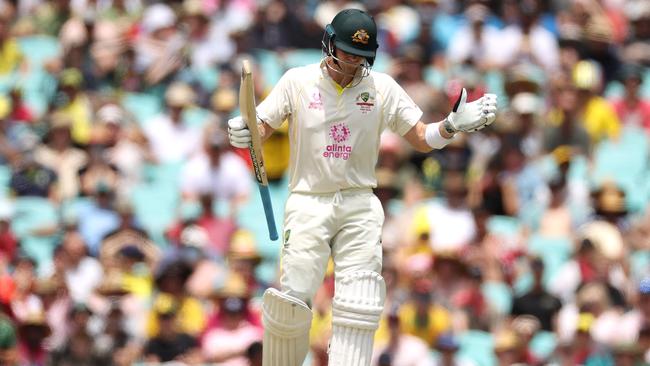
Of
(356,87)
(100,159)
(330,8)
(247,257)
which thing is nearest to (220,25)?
(330,8)

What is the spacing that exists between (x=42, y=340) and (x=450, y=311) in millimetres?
4099

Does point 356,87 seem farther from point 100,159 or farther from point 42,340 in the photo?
point 100,159

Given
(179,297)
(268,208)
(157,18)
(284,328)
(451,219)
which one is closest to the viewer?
(284,328)

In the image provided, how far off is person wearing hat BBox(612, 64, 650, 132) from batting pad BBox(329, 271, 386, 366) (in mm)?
10151

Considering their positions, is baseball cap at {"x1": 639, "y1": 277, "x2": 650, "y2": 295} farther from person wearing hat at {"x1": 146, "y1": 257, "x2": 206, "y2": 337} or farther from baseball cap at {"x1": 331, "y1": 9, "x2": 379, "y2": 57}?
baseball cap at {"x1": 331, "y1": 9, "x2": 379, "y2": 57}

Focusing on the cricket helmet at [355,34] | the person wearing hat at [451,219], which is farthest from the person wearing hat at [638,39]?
the cricket helmet at [355,34]

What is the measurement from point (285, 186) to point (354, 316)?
26.5 feet

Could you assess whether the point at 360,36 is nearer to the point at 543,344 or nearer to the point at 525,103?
the point at 543,344

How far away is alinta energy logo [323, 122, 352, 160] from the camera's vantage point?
38.4ft

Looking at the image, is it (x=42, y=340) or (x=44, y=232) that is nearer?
(x=42, y=340)

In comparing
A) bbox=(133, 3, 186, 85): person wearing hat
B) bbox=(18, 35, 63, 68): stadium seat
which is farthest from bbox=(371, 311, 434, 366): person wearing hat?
bbox=(18, 35, 63, 68): stadium seat

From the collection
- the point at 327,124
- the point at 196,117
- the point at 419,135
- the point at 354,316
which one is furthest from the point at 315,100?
the point at 196,117

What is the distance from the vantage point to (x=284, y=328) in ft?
37.9

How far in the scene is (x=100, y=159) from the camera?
2011cm
